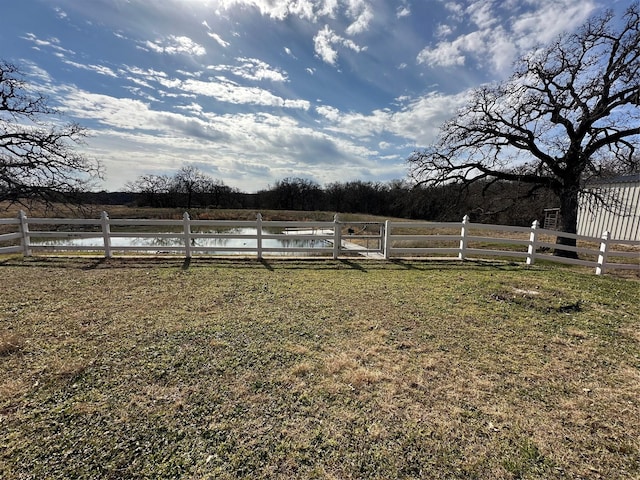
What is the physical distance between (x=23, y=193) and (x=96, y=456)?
1419cm

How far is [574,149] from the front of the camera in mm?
10625

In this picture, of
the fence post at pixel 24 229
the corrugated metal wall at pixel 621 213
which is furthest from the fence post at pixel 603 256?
the fence post at pixel 24 229

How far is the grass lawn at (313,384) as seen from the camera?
2.10 m

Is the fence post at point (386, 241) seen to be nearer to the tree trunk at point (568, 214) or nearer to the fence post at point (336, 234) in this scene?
the fence post at point (336, 234)

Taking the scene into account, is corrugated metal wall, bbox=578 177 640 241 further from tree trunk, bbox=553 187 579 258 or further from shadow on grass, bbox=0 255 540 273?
shadow on grass, bbox=0 255 540 273

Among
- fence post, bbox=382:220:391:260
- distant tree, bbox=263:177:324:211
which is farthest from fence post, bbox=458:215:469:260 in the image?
distant tree, bbox=263:177:324:211

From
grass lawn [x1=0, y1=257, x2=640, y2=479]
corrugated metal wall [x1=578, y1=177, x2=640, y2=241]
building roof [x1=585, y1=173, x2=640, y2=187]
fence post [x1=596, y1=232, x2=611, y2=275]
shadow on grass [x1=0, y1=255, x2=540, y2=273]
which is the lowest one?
grass lawn [x1=0, y1=257, x2=640, y2=479]

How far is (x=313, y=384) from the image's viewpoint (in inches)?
115

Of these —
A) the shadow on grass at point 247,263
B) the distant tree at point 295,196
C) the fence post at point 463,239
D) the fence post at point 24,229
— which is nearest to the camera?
the shadow on grass at point 247,263

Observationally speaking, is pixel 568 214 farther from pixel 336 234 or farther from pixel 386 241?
pixel 336 234

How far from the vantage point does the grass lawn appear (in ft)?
6.89

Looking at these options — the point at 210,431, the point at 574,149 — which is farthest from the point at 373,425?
the point at 574,149

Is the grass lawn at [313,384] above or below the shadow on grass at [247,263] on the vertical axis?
below

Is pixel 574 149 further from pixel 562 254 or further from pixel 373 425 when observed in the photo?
pixel 373 425
